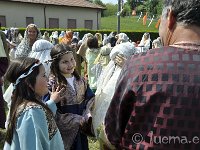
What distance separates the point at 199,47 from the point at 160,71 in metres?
0.19

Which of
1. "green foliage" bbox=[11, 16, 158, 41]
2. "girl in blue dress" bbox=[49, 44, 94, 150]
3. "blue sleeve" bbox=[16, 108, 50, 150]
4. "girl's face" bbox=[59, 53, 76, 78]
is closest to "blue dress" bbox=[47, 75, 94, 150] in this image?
"girl in blue dress" bbox=[49, 44, 94, 150]

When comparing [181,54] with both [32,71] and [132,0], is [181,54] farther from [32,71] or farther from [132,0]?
[132,0]

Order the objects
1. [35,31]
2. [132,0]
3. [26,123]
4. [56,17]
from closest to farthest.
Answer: [26,123] → [35,31] → [56,17] → [132,0]

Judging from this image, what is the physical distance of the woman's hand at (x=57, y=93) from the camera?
123 inches

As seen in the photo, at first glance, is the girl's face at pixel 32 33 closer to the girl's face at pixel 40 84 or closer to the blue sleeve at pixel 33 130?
the girl's face at pixel 40 84

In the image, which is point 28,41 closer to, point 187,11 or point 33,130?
point 33,130

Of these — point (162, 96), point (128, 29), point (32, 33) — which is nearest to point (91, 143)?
point (32, 33)

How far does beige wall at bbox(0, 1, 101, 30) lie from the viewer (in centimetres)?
2947

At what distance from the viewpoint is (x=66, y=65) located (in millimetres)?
3506

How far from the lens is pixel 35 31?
564 cm

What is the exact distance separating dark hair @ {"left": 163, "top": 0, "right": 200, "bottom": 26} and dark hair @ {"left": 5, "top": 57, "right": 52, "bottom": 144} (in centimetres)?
138

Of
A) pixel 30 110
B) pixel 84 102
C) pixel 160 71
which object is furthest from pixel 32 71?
pixel 160 71

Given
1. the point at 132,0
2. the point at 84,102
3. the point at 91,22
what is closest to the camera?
the point at 84,102

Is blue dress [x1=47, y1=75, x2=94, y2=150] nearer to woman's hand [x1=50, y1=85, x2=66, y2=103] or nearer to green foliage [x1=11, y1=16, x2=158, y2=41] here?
woman's hand [x1=50, y1=85, x2=66, y2=103]
